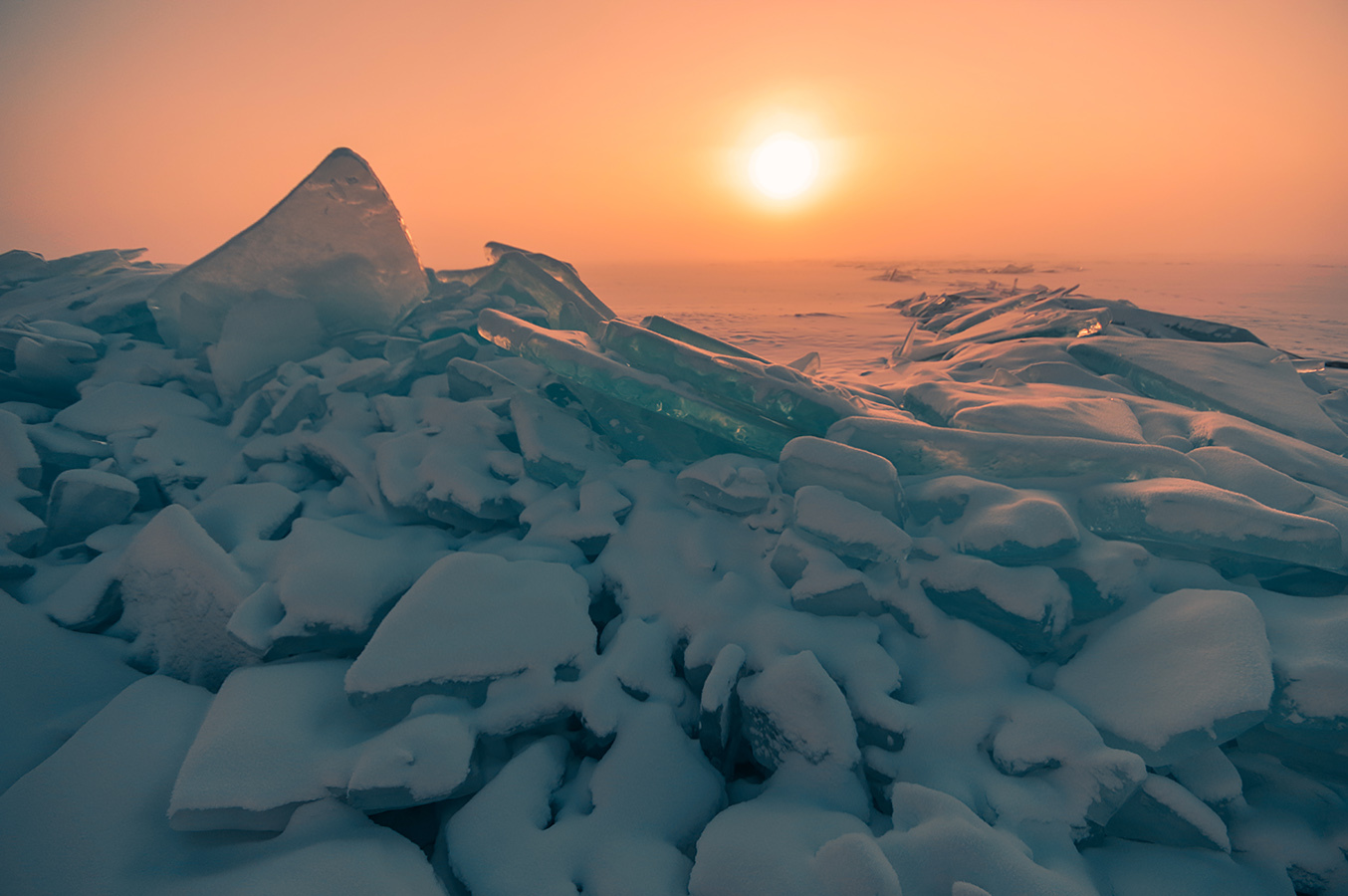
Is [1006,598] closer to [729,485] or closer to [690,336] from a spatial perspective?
[729,485]

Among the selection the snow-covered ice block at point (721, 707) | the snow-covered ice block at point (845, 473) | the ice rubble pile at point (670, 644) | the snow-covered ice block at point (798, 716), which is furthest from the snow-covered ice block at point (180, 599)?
the snow-covered ice block at point (845, 473)

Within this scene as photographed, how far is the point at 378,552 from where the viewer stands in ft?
5.64

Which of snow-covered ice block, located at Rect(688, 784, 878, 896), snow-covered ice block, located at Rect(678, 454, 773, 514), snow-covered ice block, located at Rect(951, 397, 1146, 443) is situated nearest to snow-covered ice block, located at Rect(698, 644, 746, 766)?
snow-covered ice block, located at Rect(688, 784, 878, 896)

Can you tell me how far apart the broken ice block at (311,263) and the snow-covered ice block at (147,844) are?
7.58ft

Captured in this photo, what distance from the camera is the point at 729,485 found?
6.14ft

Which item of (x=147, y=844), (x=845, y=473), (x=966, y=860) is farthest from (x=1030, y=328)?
(x=147, y=844)

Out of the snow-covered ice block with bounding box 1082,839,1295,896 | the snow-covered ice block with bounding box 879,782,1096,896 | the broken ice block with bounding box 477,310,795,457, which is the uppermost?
the broken ice block with bounding box 477,310,795,457

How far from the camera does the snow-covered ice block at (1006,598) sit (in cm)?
139

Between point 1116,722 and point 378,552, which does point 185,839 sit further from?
point 1116,722

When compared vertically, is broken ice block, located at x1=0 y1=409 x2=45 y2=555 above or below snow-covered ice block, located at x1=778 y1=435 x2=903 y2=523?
below

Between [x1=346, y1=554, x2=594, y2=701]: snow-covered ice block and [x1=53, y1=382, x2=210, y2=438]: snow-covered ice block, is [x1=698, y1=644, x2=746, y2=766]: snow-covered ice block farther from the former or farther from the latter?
[x1=53, y1=382, x2=210, y2=438]: snow-covered ice block

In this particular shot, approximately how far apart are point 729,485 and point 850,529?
43 centimetres

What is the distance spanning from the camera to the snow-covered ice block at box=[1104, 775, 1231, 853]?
1089mm

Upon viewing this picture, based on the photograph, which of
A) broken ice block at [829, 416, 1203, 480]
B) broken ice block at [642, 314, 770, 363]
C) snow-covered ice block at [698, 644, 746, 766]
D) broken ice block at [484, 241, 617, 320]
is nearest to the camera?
snow-covered ice block at [698, 644, 746, 766]
